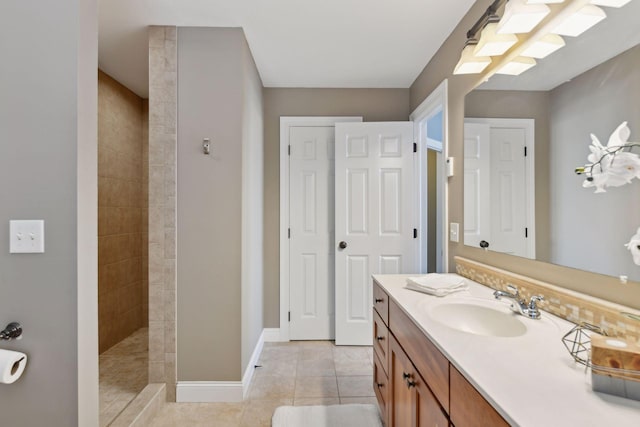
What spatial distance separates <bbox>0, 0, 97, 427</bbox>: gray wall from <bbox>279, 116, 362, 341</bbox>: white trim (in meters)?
1.96

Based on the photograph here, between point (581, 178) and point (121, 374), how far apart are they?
289 centimetres

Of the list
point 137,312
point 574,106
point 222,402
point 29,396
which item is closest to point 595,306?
point 574,106

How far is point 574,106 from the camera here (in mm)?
1094

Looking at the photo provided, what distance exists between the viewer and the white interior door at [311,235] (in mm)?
2936

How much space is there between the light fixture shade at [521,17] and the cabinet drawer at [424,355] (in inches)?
51.1

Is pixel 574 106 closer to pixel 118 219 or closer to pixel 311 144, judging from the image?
pixel 311 144

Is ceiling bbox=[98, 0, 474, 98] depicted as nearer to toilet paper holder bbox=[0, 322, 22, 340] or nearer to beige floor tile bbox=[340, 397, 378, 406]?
toilet paper holder bbox=[0, 322, 22, 340]

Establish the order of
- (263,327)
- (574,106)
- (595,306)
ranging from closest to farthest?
1. (595,306)
2. (574,106)
3. (263,327)

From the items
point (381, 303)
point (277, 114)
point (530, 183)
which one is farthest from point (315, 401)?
point (277, 114)

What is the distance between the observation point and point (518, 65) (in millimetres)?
1392

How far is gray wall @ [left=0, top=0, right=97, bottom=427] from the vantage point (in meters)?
1.01

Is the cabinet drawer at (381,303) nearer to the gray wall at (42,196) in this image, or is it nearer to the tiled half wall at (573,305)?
the tiled half wall at (573,305)

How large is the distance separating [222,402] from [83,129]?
1.79m

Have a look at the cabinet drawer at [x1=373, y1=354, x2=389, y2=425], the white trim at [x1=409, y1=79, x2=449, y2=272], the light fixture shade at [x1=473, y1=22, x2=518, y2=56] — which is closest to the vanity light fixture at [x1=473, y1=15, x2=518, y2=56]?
the light fixture shade at [x1=473, y1=22, x2=518, y2=56]
